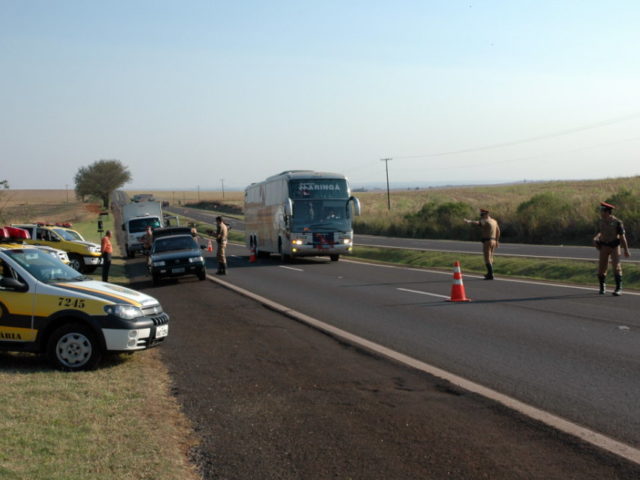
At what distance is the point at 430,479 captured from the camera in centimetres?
506

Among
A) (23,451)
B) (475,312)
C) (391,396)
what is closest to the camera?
(23,451)

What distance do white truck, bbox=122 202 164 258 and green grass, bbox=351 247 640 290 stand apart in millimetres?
13585

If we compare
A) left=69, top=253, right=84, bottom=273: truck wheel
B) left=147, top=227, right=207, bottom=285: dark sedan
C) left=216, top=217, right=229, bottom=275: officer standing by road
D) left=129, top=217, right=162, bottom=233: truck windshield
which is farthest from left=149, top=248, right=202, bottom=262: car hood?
left=129, top=217, right=162, bottom=233: truck windshield

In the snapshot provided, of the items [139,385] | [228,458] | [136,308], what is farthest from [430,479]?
[136,308]

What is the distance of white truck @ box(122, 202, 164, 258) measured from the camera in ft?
131

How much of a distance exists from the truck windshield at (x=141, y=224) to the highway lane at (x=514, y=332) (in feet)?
67.2

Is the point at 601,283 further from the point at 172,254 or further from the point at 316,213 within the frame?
the point at 316,213

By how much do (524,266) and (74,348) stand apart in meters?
18.3

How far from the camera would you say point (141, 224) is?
1594 inches

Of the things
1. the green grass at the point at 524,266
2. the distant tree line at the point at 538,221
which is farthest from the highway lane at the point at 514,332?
the distant tree line at the point at 538,221

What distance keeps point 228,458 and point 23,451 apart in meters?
1.57

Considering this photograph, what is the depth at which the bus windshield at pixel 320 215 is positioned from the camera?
1134 inches

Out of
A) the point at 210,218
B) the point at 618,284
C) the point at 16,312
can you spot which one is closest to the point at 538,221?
the point at 618,284

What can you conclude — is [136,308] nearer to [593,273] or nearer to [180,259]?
[180,259]
